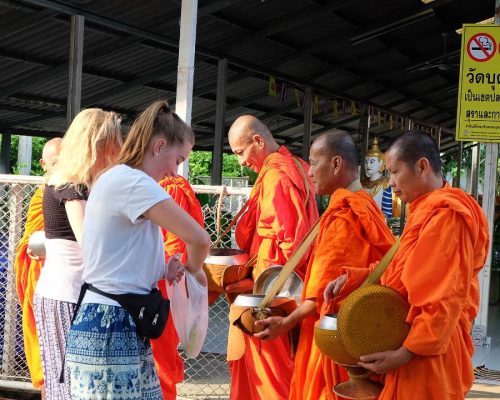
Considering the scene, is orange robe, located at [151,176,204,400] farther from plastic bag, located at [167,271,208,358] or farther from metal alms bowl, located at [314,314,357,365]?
metal alms bowl, located at [314,314,357,365]

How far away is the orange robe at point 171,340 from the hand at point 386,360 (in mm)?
1873

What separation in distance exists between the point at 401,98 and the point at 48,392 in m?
17.4

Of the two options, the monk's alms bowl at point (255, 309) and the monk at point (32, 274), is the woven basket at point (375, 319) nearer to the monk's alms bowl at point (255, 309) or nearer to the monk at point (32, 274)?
the monk's alms bowl at point (255, 309)

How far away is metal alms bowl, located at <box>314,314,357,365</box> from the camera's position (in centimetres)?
304

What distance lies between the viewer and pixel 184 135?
116 inches

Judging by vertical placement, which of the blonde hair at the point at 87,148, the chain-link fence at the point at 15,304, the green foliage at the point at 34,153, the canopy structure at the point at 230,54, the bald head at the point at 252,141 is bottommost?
the chain-link fence at the point at 15,304

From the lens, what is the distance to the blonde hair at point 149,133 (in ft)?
9.50

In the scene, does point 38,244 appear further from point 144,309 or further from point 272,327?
point 144,309

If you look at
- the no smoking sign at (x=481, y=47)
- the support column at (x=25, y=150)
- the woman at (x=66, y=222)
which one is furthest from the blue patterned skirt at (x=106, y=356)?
the support column at (x=25, y=150)

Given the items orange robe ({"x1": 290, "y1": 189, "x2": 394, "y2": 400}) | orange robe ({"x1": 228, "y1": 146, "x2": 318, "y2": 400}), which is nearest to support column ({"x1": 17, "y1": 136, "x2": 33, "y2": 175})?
orange robe ({"x1": 228, "y1": 146, "x2": 318, "y2": 400})

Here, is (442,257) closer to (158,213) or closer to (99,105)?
(158,213)

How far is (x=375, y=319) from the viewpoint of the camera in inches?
116

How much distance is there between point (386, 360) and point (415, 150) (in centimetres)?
80

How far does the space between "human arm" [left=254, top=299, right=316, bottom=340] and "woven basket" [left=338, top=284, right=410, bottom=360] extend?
1.94ft
